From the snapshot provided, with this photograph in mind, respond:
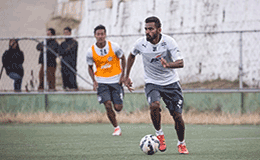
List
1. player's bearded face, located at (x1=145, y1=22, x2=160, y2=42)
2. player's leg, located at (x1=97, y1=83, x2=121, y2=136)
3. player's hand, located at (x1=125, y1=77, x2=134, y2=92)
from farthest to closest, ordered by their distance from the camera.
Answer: player's leg, located at (x1=97, y1=83, x2=121, y2=136) → player's hand, located at (x1=125, y1=77, x2=134, y2=92) → player's bearded face, located at (x1=145, y1=22, x2=160, y2=42)

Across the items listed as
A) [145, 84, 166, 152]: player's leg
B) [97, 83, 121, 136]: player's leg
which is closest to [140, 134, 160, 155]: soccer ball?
[145, 84, 166, 152]: player's leg

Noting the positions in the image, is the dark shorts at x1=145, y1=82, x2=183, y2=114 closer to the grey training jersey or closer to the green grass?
the grey training jersey

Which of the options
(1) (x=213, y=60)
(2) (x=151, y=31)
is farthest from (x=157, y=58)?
(1) (x=213, y=60)

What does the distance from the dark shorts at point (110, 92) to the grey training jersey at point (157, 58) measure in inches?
103

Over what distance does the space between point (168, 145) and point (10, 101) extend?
7199mm

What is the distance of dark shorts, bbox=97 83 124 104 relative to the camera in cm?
1012

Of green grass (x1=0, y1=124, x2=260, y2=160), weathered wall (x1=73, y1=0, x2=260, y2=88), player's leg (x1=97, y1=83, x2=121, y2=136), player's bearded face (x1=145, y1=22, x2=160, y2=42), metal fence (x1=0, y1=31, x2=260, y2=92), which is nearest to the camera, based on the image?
green grass (x1=0, y1=124, x2=260, y2=160)

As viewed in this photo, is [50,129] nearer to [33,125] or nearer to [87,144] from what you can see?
[33,125]

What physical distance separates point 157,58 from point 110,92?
10.1ft

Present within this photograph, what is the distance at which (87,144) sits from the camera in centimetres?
840

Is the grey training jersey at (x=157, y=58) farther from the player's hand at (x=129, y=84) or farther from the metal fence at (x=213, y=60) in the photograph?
the metal fence at (x=213, y=60)

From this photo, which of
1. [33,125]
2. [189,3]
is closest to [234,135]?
[33,125]

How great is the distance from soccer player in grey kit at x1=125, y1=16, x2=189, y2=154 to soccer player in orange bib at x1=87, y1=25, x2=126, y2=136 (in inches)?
100

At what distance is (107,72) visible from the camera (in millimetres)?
10141
